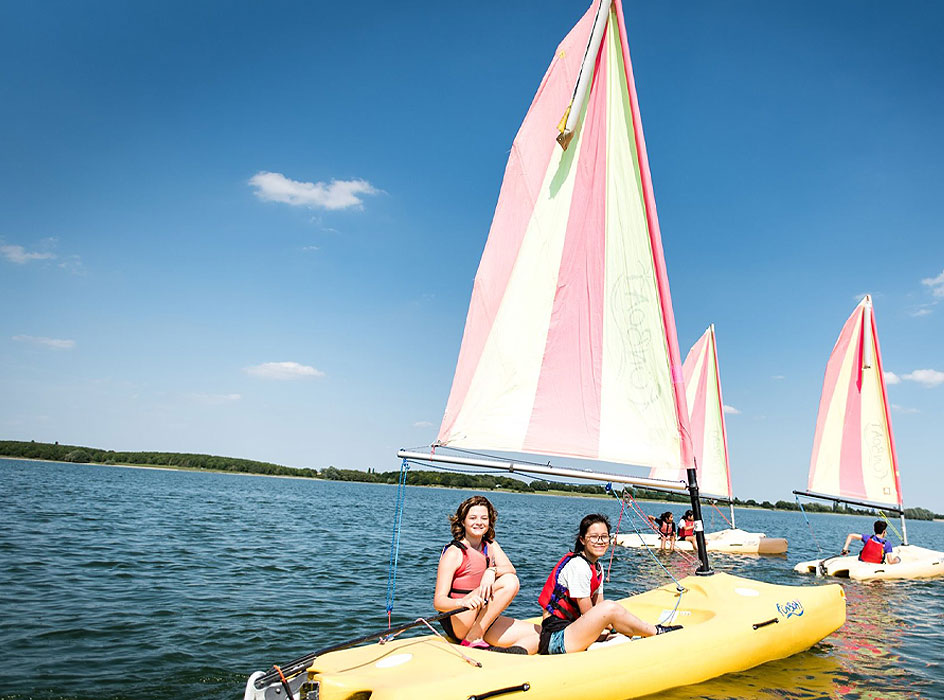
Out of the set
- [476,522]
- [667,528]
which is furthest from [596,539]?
[667,528]

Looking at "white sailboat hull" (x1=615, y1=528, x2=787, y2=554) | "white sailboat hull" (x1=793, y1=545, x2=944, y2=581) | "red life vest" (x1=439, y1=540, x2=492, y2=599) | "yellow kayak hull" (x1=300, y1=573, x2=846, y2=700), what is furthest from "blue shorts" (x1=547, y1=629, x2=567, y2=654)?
"white sailboat hull" (x1=615, y1=528, x2=787, y2=554)

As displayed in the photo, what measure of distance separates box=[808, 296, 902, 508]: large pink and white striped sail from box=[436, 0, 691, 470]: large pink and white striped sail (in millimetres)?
15460

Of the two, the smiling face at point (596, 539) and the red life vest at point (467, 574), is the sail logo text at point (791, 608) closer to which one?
the smiling face at point (596, 539)

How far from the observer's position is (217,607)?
1016 cm

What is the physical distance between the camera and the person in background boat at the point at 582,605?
6203 mm

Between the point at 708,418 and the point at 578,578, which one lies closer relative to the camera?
the point at 578,578

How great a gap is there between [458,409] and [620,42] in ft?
18.7

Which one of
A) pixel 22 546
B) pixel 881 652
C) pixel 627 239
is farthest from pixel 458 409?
pixel 22 546

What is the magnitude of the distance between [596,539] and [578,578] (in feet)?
1.49

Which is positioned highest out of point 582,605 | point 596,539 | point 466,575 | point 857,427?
point 857,427

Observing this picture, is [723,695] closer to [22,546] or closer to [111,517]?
[22,546]

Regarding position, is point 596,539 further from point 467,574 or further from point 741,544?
point 741,544

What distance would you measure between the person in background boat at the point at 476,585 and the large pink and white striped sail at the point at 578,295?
1540 millimetres

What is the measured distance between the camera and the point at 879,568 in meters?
17.2
